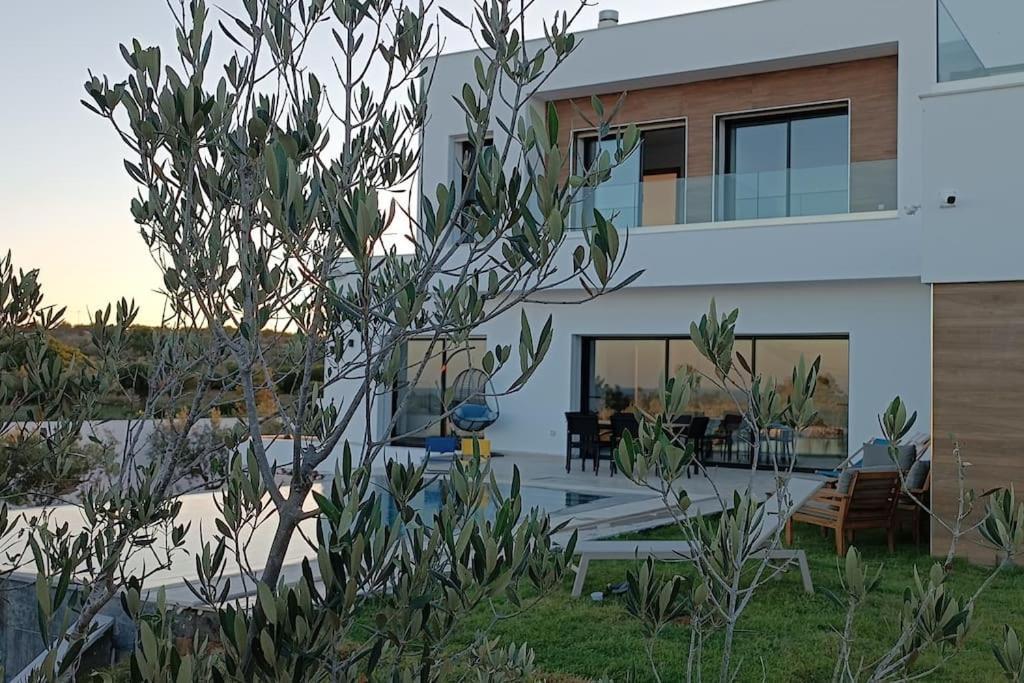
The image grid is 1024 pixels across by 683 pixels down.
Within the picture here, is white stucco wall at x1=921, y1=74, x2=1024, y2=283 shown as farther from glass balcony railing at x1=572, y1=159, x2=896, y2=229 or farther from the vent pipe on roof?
the vent pipe on roof

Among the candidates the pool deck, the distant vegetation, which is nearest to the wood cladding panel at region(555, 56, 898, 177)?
the pool deck

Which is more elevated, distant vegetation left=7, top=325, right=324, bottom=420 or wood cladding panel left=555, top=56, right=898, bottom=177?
wood cladding panel left=555, top=56, right=898, bottom=177

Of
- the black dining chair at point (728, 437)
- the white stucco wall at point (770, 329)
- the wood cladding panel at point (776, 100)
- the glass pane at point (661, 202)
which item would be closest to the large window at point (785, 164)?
the wood cladding panel at point (776, 100)

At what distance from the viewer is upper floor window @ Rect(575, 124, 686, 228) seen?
15898mm

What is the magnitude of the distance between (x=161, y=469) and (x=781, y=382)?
14.1 m

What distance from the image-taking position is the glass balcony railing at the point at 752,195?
46.6 feet

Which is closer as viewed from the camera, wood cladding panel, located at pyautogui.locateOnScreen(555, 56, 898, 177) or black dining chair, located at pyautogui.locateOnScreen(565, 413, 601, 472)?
wood cladding panel, located at pyautogui.locateOnScreen(555, 56, 898, 177)

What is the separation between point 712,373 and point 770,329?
6.01 ft

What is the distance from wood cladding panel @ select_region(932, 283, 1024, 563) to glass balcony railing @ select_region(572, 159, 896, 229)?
617cm

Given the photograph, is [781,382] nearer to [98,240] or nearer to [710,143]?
[710,143]

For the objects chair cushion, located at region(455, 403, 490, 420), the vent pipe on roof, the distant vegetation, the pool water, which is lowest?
the pool water

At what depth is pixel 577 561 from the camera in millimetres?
7008

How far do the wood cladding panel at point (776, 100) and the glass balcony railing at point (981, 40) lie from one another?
5.81m

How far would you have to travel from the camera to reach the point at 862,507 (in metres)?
8.30
